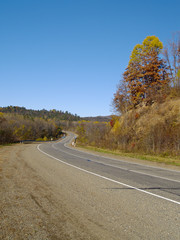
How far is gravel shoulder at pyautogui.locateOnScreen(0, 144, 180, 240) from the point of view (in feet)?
12.2

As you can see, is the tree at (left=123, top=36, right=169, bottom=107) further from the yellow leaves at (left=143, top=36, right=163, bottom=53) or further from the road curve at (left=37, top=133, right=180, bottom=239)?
the road curve at (left=37, top=133, right=180, bottom=239)

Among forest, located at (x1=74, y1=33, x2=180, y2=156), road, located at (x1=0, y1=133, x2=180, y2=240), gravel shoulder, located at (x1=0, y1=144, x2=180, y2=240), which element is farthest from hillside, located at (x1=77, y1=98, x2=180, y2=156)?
gravel shoulder, located at (x1=0, y1=144, x2=180, y2=240)

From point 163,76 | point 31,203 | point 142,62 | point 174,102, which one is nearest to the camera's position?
point 31,203

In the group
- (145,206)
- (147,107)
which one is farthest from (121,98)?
(145,206)

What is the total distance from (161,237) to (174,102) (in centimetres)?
2047

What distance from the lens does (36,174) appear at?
8922 mm

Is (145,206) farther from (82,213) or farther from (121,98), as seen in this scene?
(121,98)

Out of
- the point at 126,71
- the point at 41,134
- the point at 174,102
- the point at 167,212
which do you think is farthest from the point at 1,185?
the point at 41,134

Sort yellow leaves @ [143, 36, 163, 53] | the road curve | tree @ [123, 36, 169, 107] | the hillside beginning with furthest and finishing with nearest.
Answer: yellow leaves @ [143, 36, 163, 53] < tree @ [123, 36, 169, 107] < the hillside < the road curve

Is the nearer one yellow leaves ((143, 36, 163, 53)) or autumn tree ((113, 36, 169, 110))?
autumn tree ((113, 36, 169, 110))

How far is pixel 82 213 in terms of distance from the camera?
182 inches

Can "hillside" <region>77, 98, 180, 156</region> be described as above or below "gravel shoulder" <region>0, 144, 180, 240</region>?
above

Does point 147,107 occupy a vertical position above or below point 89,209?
above

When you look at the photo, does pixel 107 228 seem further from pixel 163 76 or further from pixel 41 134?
pixel 41 134
